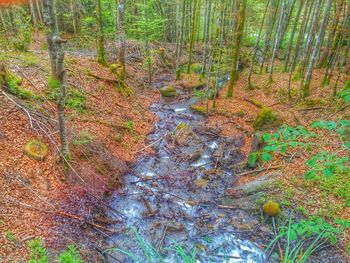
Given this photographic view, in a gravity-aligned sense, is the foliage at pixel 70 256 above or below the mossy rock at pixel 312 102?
below

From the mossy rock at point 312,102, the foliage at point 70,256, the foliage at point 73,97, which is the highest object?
the foliage at point 73,97

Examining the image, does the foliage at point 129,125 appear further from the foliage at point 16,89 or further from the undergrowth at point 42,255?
the undergrowth at point 42,255

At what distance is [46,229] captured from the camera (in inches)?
197

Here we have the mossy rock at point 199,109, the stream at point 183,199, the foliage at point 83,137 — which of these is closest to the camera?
the stream at point 183,199

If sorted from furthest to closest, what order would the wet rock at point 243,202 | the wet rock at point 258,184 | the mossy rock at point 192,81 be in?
the mossy rock at point 192,81 → the wet rock at point 258,184 → the wet rock at point 243,202

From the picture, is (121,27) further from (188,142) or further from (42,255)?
(42,255)

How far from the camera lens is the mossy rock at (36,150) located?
20.7ft

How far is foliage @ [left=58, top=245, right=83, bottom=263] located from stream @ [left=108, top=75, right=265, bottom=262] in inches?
31.3

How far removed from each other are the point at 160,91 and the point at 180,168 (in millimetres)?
8239

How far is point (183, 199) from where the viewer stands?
7.41 meters

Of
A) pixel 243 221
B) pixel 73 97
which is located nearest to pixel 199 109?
pixel 73 97

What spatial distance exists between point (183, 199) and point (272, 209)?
247 cm

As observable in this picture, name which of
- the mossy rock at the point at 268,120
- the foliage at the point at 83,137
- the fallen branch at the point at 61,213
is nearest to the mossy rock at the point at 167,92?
the mossy rock at the point at 268,120

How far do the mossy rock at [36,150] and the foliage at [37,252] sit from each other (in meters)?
2.38
